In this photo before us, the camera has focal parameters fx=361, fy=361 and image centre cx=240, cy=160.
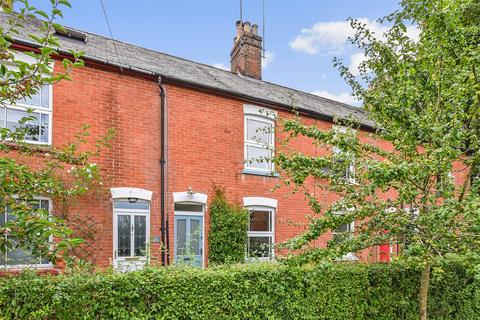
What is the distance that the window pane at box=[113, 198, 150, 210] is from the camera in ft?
28.6

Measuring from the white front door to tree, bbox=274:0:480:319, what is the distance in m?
5.01

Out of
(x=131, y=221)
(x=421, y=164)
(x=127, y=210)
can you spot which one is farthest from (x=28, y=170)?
(x=131, y=221)

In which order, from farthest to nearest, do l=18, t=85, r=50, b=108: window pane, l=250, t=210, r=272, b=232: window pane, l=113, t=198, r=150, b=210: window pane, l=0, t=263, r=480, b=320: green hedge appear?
l=250, t=210, r=272, b=232: window pane < l=113, t=198, r=150, b=210: window pane < l=18, t=85, r=50, b=108: window pane < l=0, t=263, r=480, b=320: green hedge

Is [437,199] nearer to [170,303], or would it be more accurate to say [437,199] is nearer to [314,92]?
[170,303]

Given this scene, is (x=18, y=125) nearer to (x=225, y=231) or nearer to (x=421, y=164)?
(x=225, y=231)

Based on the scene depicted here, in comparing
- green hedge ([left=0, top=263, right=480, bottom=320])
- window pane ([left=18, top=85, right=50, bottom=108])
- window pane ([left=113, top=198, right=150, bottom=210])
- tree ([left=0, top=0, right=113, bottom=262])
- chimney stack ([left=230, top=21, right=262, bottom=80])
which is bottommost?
green hedge ([left=0, top=263, right=480, bottom=320])

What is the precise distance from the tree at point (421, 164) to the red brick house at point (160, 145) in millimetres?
2360

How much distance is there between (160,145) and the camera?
30.9 ft

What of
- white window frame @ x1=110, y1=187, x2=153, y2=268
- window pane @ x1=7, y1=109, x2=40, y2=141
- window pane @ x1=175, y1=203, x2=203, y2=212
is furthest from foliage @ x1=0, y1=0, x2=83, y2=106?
window pane @ x1=175, y1=203, x2=203, y2=212

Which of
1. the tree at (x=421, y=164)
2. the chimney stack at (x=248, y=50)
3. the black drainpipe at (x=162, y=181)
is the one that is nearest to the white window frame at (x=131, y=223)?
the black drainpipe at (x=162, y=181)

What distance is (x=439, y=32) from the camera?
4805 millimetres

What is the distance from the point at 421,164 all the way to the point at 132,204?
22.1 ft

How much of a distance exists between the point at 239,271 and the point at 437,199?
290 centimetres

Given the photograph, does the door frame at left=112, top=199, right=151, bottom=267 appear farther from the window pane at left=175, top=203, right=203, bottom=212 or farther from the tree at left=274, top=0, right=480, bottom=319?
the tree at left=274, top=0, right=480, bottom=319
